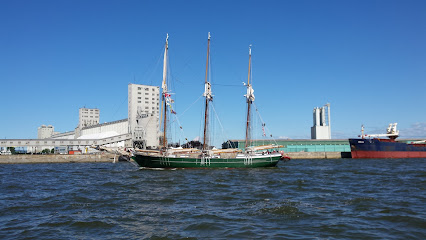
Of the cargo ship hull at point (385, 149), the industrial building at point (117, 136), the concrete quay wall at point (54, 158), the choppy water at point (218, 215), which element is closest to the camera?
the choppy water at point (218, 215)

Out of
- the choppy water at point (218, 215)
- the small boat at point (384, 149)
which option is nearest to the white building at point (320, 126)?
the small boat at point (384, 149)

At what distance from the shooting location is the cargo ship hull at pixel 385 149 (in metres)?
87.6

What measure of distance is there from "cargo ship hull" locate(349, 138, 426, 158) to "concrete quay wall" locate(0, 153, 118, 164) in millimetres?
73916

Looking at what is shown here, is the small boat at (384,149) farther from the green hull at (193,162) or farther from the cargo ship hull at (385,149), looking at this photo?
the green hull at (193,162)

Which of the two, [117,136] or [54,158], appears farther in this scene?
[117,136]

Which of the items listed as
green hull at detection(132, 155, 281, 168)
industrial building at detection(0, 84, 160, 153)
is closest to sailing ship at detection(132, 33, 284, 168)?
green hull at detection(132, 155, 281, 168)

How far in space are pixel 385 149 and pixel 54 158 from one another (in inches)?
3664

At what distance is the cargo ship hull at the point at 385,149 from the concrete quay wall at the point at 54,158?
243 ft

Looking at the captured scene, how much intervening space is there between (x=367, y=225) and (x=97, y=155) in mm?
87031

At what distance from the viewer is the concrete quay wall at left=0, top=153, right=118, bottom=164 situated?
3115 inches

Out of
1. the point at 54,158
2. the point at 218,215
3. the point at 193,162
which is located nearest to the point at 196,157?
the point at 193,162

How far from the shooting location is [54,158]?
82812 mm

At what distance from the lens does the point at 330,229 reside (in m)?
11.5

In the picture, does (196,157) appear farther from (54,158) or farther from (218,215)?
(54,158)
